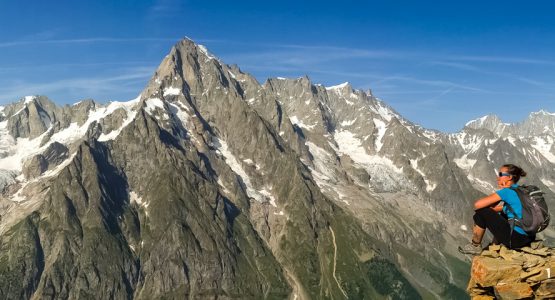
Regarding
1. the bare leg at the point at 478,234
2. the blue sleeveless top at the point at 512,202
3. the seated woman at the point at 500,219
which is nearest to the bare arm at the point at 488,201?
the seated woman at the point at 500,219

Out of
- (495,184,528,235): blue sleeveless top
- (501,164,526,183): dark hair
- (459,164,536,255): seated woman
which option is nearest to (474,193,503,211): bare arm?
(459,164,536,255): seated woman

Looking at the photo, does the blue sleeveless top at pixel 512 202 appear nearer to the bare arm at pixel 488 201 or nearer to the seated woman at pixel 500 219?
the seated woman at pixel 500 219

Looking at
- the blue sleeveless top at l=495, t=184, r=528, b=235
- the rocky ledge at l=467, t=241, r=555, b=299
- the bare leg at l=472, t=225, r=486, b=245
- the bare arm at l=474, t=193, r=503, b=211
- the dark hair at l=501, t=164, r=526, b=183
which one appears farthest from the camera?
the dark hair at l=501, t=164, r=526, b=183

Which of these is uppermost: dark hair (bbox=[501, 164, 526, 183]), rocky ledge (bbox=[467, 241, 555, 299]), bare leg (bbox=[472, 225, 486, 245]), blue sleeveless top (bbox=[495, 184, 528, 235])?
dark hair (bbox=[501, 164, 526, 183])

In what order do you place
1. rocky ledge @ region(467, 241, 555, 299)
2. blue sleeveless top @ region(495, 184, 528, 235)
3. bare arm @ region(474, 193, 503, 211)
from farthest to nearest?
blue sleeveless top @ region(495, 184, 528, 235)
bare arm @ region(474, 193, 503, 211)
rocky ledge @ region(467, 241, 555, 299)

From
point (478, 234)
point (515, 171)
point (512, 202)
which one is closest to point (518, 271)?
point (478, 234)

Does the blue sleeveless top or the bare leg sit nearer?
the blue sleeveless top

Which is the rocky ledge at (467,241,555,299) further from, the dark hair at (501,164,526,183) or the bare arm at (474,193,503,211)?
the dark hair at (501,164,526,183)

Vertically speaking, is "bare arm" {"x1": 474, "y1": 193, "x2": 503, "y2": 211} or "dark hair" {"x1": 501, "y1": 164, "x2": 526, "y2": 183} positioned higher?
"dark hair" {"x1": 501, "y1": 164, "x2": 526, "y2": 183}

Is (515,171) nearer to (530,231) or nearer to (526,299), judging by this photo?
(530,231)
